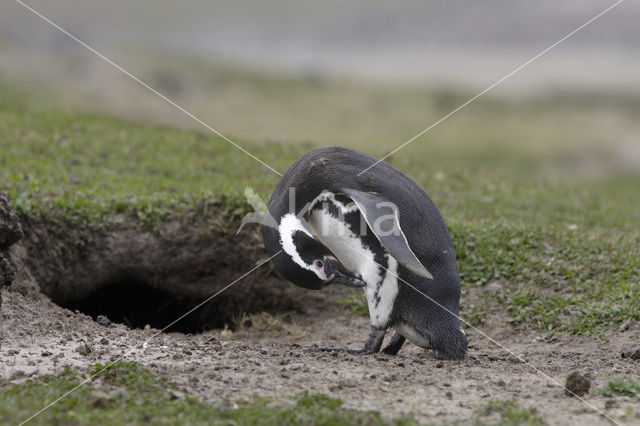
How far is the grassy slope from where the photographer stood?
607 centimetres

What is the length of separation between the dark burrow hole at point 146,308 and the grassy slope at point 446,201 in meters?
0.79

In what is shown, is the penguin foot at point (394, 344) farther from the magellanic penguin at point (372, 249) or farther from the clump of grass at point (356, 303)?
the clump of grass at point (356, 303)

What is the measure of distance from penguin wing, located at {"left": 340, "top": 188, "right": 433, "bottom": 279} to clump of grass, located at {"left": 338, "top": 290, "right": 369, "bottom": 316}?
74.7 inches

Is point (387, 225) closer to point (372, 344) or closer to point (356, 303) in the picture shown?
point (372, 344)

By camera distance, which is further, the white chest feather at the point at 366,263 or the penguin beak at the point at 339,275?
the white chest feather at the point at 366,263

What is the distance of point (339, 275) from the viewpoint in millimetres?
4652

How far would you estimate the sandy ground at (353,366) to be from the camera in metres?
3.75

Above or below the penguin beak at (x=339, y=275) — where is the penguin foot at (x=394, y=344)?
below

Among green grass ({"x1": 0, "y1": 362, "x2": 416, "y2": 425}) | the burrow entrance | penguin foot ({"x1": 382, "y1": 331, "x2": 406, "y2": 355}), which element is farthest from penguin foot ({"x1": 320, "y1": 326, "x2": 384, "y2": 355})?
the burrow entrance

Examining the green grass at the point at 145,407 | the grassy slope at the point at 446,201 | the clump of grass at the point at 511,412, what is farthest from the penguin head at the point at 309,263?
the grassy slope at the point at 446,201

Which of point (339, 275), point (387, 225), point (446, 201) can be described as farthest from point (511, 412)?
point (446, 201)

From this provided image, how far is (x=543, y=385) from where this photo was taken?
4.14m

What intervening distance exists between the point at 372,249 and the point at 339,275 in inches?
11.1

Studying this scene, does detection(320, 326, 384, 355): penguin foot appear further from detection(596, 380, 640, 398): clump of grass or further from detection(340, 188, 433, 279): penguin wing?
detection(596, 380, 640, 398): clump of grass
